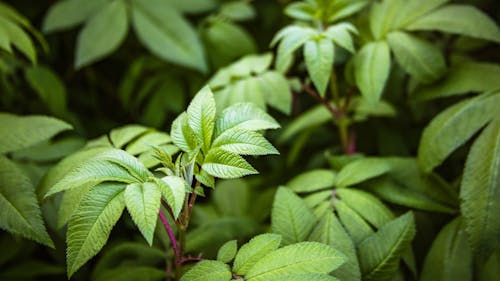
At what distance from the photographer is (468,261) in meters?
0.91

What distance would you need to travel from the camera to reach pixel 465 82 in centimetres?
104

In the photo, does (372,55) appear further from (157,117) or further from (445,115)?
(157,117)

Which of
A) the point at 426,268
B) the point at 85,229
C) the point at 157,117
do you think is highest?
the point at 85,229

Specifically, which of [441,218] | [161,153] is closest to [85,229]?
[161,153]

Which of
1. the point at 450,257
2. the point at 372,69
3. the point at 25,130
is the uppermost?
the point at 372,69

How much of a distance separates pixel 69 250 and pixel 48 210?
18.4 inches

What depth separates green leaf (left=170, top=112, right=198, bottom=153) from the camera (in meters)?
0.77

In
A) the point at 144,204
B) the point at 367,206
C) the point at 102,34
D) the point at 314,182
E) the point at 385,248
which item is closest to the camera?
the point at 144,204

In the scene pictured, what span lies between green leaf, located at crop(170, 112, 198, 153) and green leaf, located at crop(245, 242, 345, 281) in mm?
226

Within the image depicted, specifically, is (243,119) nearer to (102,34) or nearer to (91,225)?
(91,225)

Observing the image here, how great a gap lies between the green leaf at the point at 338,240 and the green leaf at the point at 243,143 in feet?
0.82

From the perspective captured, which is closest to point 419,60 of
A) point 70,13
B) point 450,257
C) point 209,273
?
point 450,257

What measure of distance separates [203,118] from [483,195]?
553 millimetres

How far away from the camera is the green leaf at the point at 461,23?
3.34 feet
